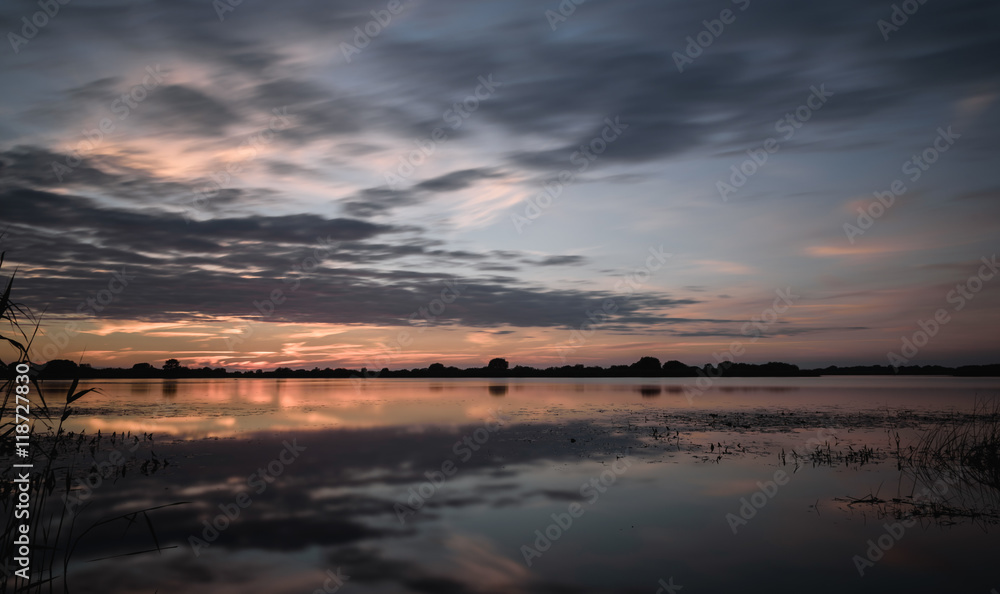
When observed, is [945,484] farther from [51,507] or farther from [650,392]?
[650,392]

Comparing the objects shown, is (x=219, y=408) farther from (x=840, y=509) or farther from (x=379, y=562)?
(x=840, y=509)

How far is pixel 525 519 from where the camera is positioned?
462 inches

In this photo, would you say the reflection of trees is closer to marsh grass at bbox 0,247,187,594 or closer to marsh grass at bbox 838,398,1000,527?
marsh grass at bbox 838,398,1000,527

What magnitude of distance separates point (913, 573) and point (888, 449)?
12868 millimetres

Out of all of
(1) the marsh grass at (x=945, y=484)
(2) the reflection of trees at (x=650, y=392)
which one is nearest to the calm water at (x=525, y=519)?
(1) the marsh grass at (x=945, y=484)

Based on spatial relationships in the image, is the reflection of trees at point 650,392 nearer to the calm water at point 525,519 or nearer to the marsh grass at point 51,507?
the calm water at point 525,519

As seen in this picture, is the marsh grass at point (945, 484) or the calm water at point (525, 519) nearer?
the calm water at point (525, 519)

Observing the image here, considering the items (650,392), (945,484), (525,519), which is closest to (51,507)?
(525,519)

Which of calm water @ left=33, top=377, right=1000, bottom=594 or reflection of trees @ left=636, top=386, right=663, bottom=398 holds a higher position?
calm water @ left=33, top=377, right=1000, bottom=594

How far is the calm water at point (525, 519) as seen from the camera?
8.73 m

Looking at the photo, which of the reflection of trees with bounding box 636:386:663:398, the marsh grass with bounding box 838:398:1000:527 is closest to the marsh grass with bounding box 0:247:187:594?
the marsh grass with bounding box 838:398:1000:527

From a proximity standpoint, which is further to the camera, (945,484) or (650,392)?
(650,392)

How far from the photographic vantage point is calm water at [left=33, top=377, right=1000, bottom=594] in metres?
8.73

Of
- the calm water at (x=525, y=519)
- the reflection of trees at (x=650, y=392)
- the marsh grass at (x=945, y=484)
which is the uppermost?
the marsh grass at (x=945, y=484)
